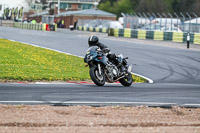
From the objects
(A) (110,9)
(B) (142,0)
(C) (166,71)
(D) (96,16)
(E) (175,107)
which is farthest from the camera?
(A) (110,9)

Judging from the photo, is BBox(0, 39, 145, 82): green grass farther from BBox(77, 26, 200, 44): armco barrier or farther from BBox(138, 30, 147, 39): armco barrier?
BBox(138, 30, 147, 39): armco barrier

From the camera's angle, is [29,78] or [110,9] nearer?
[29,78]

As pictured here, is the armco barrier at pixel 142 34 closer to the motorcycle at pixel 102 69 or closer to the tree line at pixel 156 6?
the motorcycle at pixel 102 69

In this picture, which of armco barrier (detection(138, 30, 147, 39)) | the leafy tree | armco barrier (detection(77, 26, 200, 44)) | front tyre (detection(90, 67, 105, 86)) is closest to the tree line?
the leafy tree

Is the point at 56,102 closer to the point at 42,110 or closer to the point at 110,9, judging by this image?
the point at 42,110

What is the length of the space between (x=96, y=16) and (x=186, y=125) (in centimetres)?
9631

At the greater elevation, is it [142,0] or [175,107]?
Result: [142,0]

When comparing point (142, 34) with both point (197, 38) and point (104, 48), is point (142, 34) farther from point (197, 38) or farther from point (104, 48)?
point (104, 48)

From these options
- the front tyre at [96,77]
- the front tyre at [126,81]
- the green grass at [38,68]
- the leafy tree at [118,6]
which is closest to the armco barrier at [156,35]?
the green grass at [38,68]

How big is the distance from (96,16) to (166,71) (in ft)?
271

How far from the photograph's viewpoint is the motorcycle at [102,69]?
49.1ft

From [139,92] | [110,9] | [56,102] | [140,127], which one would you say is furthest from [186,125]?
[110,9]

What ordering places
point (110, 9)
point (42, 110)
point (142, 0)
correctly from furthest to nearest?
point (110, 9) < point (142, 0) < point (42, 110)

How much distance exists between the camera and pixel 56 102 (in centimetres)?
1116
